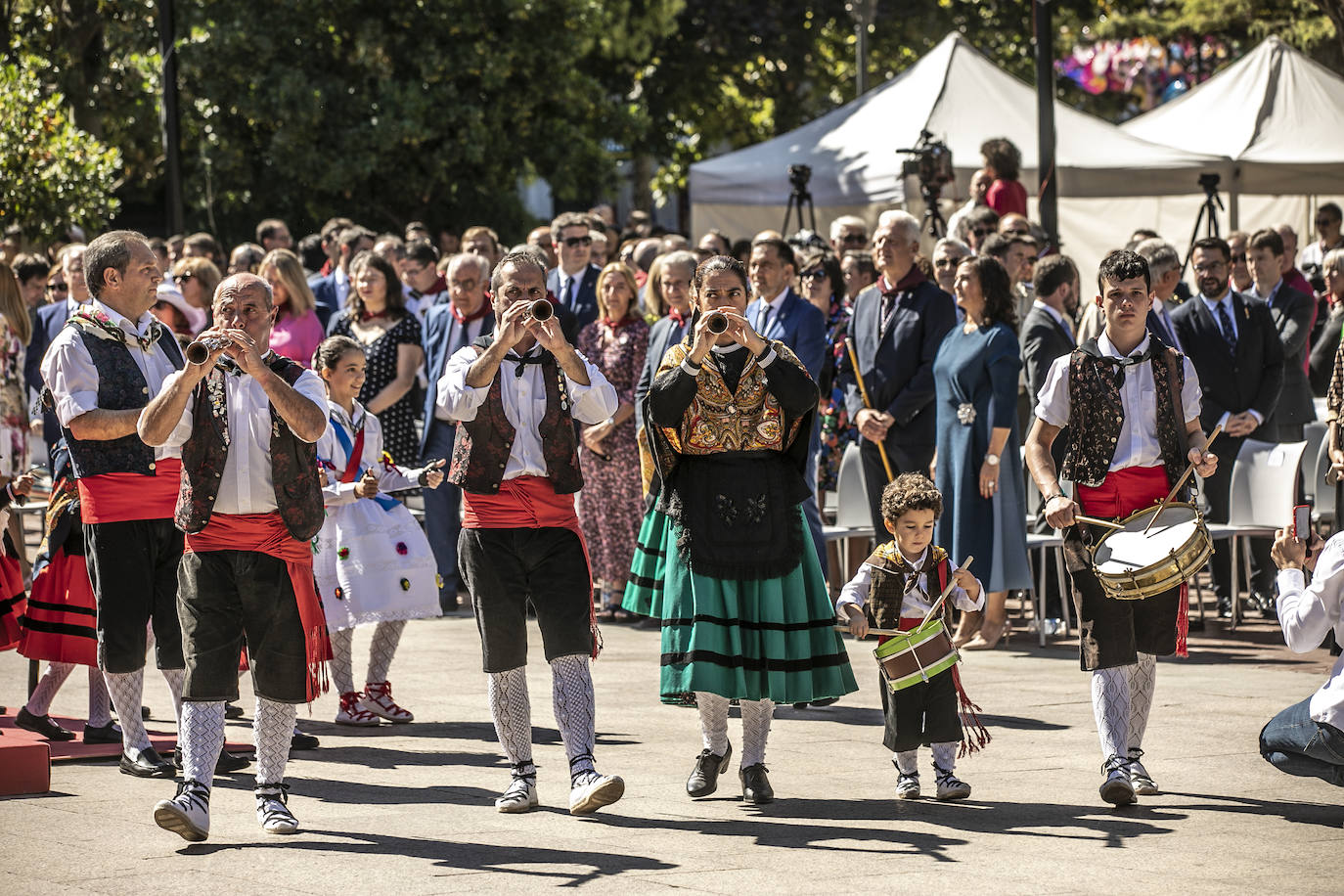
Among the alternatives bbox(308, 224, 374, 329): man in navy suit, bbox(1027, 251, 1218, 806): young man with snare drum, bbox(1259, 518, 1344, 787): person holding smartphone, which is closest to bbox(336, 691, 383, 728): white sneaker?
bbox(1027, 251, 1218, 806): young man with snare drum

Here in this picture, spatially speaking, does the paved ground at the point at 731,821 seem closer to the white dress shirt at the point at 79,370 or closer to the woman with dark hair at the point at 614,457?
the white dress shirt at the point at 79,370

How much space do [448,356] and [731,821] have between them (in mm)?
5146

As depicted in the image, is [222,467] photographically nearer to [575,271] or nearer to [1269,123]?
[575,271]

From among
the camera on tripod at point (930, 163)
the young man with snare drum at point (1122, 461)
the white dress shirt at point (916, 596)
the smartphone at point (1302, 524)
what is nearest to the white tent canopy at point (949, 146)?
the camera on tripod at point (930, 163)

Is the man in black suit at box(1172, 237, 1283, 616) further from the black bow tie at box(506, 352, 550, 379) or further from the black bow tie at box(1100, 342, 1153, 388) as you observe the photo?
the black bow tie at box(506, 352, 550, 379)

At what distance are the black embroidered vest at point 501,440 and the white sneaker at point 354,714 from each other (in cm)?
206

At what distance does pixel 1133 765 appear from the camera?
7.07m

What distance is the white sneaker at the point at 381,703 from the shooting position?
29.1 feet

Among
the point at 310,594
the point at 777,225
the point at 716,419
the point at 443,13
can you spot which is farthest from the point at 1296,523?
the point at 443,13

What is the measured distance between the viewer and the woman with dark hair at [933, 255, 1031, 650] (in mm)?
10078

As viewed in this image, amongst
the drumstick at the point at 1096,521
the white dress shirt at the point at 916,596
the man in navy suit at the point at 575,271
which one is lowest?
the white dress shirt at the point at 916,596

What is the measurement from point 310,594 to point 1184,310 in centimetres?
629

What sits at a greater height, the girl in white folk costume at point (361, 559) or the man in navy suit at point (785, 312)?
the man in navy suit at point (785, 312)

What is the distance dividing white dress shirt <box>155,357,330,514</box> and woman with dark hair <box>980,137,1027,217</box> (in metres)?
8.52
